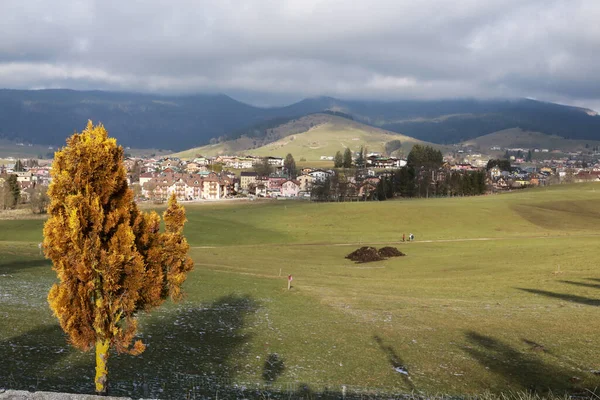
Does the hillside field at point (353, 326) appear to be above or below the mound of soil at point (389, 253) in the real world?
above

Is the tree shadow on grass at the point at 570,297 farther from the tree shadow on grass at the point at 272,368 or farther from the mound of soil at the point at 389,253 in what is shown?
the mound of soil at the point at 389,253

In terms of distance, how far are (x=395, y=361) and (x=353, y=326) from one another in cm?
561

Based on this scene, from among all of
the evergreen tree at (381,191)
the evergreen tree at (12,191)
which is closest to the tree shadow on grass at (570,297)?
the evergreen tree at (381,191)

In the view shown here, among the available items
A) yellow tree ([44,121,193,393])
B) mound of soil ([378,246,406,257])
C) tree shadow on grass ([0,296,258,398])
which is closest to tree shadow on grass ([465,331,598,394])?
tree shadow on grass ([0,296,258,398])

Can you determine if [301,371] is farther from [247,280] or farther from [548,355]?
[247,280]

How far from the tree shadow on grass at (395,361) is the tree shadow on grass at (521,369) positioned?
3.38 meters

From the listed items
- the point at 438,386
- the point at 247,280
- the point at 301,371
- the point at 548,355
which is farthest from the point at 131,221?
the point at 247,280

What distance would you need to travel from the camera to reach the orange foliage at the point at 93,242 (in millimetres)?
12266

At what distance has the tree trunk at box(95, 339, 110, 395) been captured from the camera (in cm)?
1277

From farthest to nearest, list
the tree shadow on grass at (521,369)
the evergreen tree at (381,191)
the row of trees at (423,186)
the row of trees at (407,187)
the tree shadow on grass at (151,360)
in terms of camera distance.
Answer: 1. the row of trees at (423,186)
2. the row of trees at (407,187)
3. the evergreen tree at (381,191)
4. the tree shadow on grass at (521,369)
5. the tree shadow on grass at (151,360)

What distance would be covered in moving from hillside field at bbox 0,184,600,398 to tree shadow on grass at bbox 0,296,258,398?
7 centimetres

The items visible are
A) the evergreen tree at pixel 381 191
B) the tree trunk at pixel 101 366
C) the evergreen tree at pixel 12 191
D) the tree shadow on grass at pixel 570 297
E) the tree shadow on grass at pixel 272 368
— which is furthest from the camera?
the evergreen tree at pixel 381 191

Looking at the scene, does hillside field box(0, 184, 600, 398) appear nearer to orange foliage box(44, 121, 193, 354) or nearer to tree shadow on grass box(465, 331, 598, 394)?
tree shadow on grass box(465, 331, 598, 394)

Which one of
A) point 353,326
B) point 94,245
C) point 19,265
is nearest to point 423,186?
point 19,265
